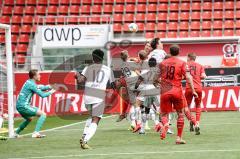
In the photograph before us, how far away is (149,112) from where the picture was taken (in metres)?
19.2

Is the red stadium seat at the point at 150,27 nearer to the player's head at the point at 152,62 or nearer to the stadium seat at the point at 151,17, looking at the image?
the stadium seat at the point at 151,17

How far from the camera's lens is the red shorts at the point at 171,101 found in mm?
15367

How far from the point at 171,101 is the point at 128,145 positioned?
1.33 metres

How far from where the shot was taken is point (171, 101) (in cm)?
1552

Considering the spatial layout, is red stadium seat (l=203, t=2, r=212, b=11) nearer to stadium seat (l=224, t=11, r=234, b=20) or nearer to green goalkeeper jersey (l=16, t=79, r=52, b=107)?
stadium seat (l=224, t=11, r=234, b=20)

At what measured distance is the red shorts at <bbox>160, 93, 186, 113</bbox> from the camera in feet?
50.4

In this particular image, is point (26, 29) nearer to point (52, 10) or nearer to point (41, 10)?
point (41, 10)

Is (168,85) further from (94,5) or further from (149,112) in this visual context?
(94,5)

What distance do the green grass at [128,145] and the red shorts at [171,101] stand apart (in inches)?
29.8

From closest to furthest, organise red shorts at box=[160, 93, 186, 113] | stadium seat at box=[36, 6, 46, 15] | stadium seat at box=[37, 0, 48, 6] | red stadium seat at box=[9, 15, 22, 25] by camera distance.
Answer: red shorts at box=[160, 93, 186, 113] < red stadium seat at box=[9, 15, 22, 25] < stadium seat at box=[36, 6, 46, 15] < stadium seat at box=[37, 0, 48, 6]

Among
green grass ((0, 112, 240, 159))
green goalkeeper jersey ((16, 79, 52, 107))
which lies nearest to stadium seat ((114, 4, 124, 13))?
green grass ((0, 112, 240, 159))

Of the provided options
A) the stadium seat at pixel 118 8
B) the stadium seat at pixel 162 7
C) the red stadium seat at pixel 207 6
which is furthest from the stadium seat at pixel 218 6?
the stadium seat at pixel 118 8

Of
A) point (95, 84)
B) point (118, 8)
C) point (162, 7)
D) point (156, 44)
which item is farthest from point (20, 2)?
point (95, 84)

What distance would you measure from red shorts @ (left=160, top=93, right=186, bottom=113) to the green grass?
2.48 feet
